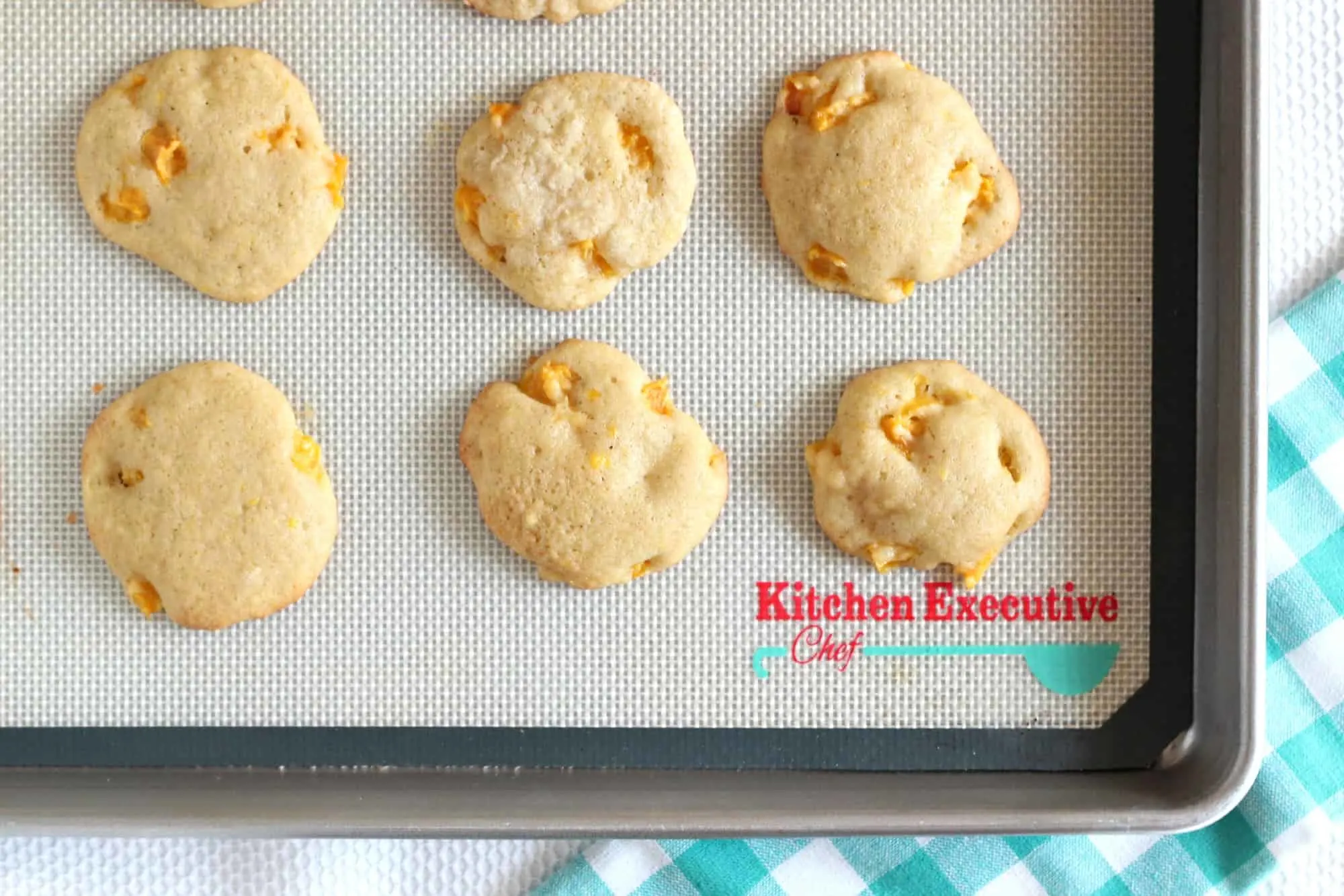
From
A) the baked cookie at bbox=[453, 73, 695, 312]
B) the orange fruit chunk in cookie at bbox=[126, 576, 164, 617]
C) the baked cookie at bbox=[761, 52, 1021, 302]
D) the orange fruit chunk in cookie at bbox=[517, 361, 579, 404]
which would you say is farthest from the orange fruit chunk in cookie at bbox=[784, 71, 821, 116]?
the orange fruit chunk in cookie at bbox=[126, 576, 164, 617]

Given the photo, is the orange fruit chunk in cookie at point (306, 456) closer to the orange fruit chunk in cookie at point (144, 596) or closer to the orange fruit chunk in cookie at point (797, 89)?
the orange fruit chunk in cookie at point (144, 596)

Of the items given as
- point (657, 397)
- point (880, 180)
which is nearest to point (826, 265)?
point (880, 180)

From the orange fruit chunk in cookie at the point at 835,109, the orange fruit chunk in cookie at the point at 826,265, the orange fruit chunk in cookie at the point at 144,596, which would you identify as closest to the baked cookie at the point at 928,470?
the orange fruit chunk in cookie at the point at 826,265

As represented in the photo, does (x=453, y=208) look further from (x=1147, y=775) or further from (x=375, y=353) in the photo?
(x=1147, y=775)

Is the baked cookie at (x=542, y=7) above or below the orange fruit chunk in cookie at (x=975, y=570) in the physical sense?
above

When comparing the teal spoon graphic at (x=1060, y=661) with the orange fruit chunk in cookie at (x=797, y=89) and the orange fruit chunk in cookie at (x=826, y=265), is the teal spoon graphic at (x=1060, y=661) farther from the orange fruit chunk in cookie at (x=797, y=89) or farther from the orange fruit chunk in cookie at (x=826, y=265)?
the orange fruit chunk in cookie at (x=797, y=89)
